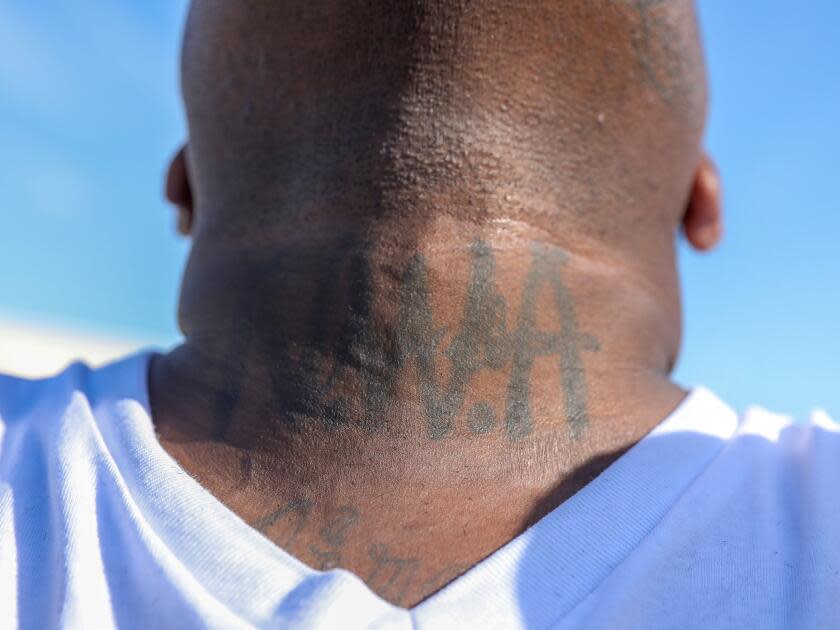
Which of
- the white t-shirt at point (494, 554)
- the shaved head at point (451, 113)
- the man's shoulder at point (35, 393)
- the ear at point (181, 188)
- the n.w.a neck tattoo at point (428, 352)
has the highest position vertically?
the shaved head at point (451, 113)

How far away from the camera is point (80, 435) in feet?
4.65

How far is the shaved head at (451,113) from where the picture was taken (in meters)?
1.51

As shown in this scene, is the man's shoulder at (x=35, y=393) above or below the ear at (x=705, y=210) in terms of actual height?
below

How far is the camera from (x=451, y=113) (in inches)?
59.7

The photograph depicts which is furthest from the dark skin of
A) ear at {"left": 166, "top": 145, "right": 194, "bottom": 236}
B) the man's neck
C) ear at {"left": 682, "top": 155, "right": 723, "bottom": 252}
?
ear at {"left": 166, "top": 145, "right": 194, "bottom": 236}

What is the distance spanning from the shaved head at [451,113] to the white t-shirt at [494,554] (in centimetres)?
48

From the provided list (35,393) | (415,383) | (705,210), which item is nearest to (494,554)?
(415,383)

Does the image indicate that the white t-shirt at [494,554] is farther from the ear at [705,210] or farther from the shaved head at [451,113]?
the ear at [705,210]

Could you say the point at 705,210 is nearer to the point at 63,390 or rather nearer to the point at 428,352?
the point at 428,352

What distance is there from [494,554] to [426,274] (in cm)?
48

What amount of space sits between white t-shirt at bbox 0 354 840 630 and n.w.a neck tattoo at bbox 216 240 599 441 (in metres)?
0.19

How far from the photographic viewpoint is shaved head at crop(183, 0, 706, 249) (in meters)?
1.51

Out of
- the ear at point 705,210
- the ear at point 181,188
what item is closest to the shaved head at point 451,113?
the ear at point 705,210

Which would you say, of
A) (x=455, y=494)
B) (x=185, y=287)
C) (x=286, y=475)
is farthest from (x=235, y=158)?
(x=455, y=494)
